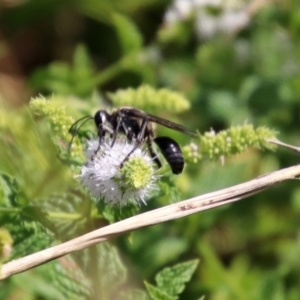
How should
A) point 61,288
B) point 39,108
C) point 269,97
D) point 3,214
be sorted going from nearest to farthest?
1. point 39,108
2. point 3,214
3. point 61,288
4. point 269,97

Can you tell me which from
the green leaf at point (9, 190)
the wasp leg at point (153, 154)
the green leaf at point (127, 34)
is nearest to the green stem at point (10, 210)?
the green leaf at point (9, 190)

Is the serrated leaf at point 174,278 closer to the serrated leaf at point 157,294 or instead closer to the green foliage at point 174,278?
the green foliage at point 174,278

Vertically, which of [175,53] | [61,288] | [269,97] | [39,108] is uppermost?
[175,53]

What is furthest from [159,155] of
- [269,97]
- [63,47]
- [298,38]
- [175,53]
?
[63,47]

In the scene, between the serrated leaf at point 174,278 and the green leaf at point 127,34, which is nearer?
the serrated leaf at point 174,278

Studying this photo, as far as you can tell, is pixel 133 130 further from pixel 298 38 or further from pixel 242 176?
pixel 298 38

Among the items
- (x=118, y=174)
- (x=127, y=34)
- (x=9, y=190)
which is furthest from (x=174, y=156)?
(x=127, y=34)
